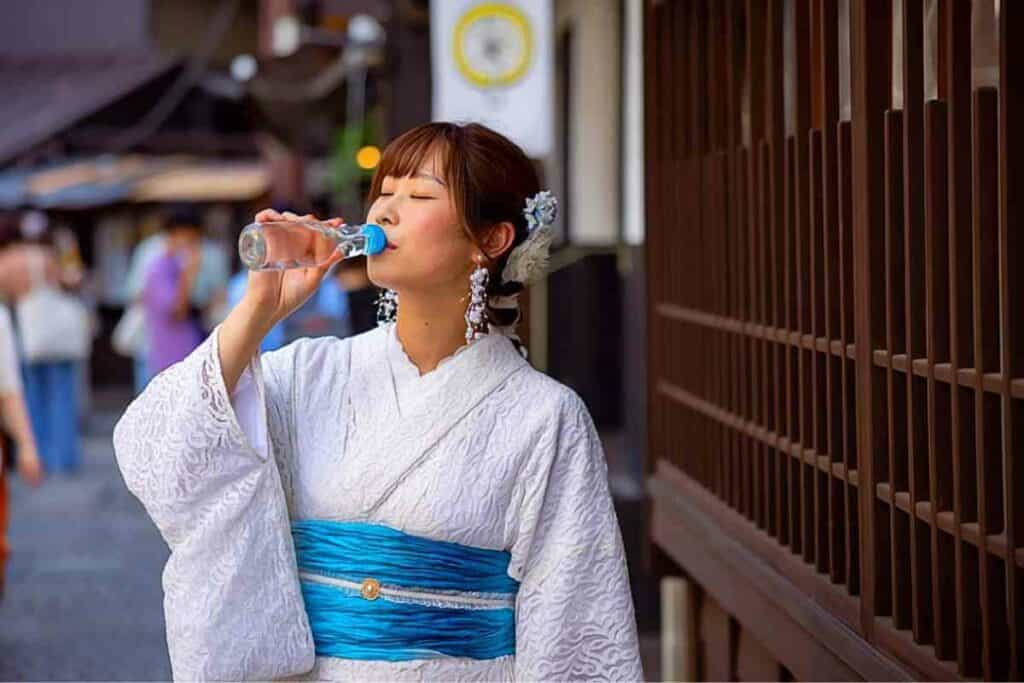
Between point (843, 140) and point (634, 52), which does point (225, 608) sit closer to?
point (843, 140)

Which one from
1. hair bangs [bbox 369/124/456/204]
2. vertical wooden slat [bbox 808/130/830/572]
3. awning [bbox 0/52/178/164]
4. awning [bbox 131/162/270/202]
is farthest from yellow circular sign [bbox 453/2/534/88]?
awning [bbox 131/162/270/202]

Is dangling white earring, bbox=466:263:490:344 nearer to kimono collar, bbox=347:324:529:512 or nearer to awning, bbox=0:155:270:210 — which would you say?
kimono collar, bbox=347:324:529:512

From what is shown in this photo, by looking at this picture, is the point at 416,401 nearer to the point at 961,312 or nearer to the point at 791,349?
the point at 961,312

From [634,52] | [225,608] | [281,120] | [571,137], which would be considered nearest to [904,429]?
[225,608]

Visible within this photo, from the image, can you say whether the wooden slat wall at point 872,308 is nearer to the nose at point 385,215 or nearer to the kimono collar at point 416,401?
the kimono collar at point 416,401

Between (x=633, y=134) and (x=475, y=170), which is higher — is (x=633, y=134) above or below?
above

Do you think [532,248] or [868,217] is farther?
[868,217]

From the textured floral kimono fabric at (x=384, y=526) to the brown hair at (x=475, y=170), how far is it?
0.31 metres

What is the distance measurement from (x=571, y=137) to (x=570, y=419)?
9.27 m

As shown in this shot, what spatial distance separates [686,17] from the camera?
675 cm

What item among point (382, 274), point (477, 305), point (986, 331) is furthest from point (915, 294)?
point (382, 274)

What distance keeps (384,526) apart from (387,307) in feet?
1.78

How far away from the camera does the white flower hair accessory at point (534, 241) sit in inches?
151

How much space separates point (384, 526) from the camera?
12.3ft
